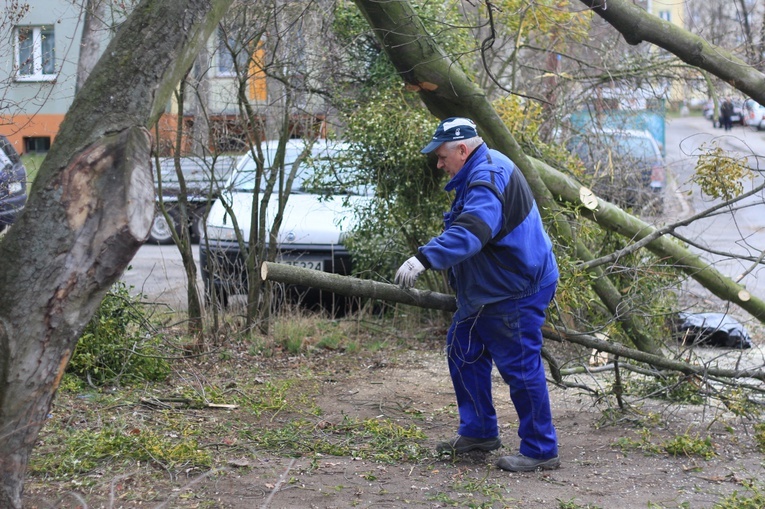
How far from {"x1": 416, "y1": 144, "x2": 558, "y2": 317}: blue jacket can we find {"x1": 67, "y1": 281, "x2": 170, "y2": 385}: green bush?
2.63m

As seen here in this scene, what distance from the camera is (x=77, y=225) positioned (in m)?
2.99

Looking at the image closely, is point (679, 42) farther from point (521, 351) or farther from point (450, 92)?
point (521, 351)

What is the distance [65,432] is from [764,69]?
752 centimetres

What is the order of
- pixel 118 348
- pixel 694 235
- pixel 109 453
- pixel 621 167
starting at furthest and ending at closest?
pixel 694 235, pixel 621 167, pixel 118 348, pixel 109 453

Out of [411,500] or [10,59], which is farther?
[10,59]

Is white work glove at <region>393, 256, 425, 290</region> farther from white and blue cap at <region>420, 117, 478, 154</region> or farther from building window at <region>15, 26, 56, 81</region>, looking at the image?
building window at <region>15, 26, 56, 81</region>

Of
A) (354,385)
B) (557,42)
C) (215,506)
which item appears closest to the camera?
(215,506)

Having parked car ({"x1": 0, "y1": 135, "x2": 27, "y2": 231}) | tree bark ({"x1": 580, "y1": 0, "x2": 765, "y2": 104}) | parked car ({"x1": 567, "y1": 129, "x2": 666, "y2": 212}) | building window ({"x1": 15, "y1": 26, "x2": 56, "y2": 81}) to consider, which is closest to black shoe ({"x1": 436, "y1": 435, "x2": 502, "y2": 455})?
tree bark ({"x1": 580, "y1": 0, "x2": 765, "y2": 104})

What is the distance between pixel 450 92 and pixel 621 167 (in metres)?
4.15

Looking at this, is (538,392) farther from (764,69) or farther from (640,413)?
(764,69)

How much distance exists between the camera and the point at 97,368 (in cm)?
579

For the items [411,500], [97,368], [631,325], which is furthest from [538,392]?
[97,368]

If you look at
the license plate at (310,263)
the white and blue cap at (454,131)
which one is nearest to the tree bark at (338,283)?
the white and blue cap at (454,131)

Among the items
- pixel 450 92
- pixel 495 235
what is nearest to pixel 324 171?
pixel 450 92
